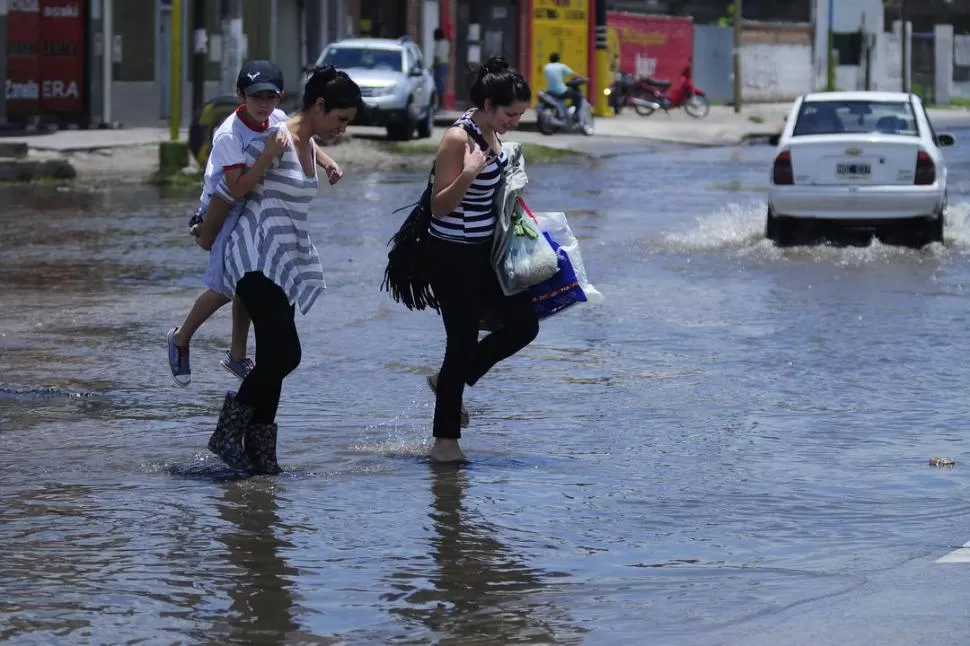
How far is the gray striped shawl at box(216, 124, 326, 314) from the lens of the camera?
7.24 meters

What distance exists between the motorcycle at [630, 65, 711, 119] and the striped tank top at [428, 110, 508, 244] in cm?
4327

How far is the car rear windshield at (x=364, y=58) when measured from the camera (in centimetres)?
3438

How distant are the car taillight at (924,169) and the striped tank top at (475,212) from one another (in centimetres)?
963

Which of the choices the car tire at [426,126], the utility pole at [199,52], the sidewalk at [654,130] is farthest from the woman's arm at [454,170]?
the car tire at [426,126]

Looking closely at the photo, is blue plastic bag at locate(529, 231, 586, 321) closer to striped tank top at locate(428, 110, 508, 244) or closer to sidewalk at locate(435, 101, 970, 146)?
striped tank top at locate(428, 110, 508, 244)

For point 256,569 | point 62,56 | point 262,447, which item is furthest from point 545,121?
point 256,569

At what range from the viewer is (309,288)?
7352 millimetres

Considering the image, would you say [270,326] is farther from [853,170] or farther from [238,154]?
Result: [853,170]

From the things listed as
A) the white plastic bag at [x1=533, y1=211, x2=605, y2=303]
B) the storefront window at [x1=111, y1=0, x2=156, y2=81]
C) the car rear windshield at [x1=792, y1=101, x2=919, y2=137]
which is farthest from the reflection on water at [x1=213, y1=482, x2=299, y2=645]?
the storefront window at [x1=111, y1=0, x2=156, y2=81]

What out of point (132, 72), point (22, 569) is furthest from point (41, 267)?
point (132, 72)

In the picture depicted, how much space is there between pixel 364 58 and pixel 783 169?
1873 centimetres

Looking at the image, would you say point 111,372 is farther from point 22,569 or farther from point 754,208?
point 754,208

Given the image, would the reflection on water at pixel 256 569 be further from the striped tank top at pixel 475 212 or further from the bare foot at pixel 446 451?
the striped tank top at pixel 475 212

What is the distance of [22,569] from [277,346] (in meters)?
1.57
